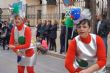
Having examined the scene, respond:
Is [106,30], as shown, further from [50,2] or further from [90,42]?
[50,2]

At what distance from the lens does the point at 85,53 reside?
5.62 m

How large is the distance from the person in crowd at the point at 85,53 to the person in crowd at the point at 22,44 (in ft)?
8.69

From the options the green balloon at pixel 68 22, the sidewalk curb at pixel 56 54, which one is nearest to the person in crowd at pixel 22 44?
the green balloon at pixel 68 22

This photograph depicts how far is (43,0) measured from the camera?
46750 millimetres

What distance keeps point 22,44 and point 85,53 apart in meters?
2.90

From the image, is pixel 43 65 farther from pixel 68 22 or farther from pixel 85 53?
pixel 85 53

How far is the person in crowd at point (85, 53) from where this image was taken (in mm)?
5500

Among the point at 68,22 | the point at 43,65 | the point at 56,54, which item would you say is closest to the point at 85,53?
the point at 43,65

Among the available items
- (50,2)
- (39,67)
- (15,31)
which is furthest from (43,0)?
(15,31)

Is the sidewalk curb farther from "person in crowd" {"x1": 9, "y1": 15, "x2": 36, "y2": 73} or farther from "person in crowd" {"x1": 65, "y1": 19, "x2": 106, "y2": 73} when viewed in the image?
"person in crowd" {"x1": 65, "y1": 19, "x2": 106, "y2": 73}

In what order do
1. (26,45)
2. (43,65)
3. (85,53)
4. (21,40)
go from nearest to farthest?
1. (85,53)
2. (26,45)
3. (21,40)
4. (43,65)

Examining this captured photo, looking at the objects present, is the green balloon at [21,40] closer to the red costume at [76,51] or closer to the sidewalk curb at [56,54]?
the red costume at [76,51]

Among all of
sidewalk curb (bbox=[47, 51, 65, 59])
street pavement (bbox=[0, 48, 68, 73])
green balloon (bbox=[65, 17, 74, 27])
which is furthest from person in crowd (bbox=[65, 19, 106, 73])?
sidewalk curb (bbox=[47, 51, 65, 59])

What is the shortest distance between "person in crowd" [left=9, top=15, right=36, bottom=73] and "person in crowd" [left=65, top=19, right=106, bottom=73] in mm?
2650
